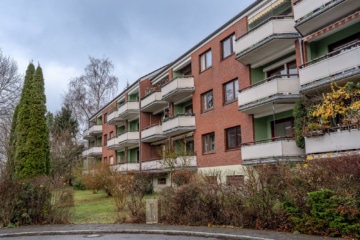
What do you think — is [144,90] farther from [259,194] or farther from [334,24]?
[259,194]

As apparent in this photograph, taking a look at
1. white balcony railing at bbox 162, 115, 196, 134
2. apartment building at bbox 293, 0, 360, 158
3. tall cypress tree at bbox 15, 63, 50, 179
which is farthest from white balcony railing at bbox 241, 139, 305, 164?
tall cypress tree at bbox 15, 63, 50, 179

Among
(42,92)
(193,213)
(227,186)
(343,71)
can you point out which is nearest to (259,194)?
(227,186)

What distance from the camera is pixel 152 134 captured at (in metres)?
32.5

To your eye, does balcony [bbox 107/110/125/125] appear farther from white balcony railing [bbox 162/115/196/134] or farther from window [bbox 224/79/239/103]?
window [bbox 224/79/239/103]

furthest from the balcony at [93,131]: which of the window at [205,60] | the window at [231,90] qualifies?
the window at [231,90]

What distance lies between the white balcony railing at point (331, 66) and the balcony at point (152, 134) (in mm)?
17316

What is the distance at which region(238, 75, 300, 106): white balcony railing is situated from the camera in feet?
55.6

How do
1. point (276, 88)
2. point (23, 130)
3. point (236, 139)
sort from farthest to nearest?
point (236, 139) < point (23, 130) < point (276, 88)

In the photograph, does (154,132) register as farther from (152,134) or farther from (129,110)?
(129,110)

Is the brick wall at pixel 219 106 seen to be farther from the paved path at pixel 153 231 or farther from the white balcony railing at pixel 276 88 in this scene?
the paved path at pixel 153 231

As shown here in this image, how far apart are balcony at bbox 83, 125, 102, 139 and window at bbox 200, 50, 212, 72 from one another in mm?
31541

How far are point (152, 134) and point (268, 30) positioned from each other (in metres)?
A: 17.5

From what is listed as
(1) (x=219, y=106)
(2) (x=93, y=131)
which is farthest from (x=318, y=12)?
(2) (x=93, y=131)

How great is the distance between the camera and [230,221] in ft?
39.0
